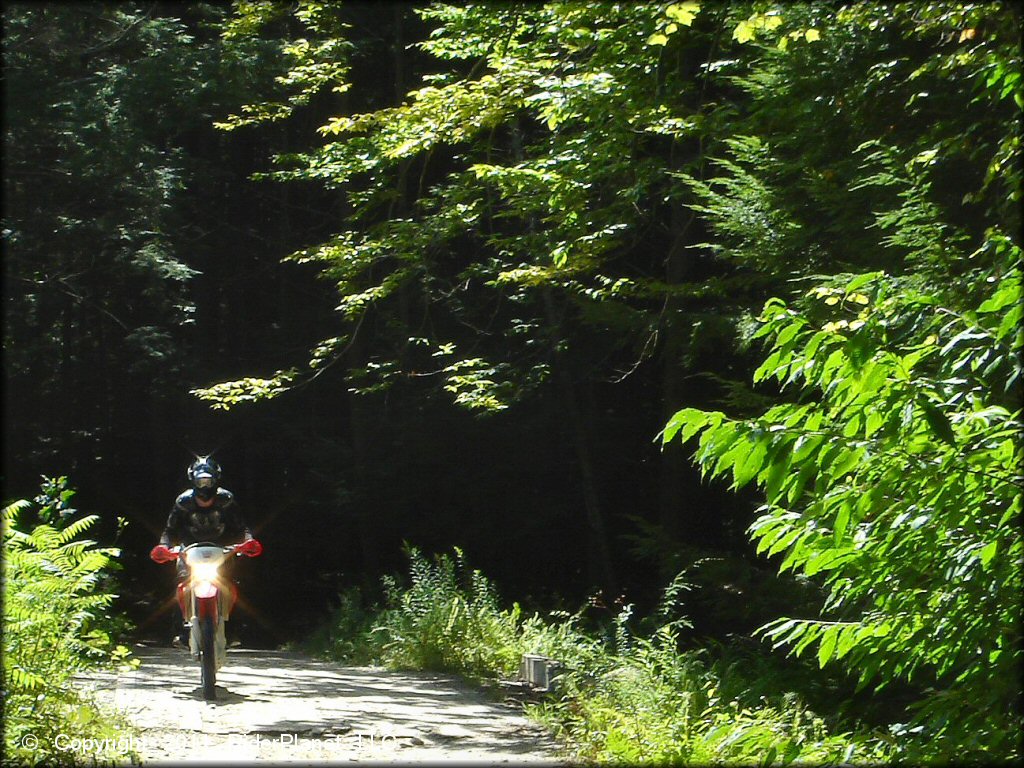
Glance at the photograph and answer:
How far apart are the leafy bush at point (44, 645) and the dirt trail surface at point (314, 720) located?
1.48ft

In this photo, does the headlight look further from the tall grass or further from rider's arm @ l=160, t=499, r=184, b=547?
the tall grass

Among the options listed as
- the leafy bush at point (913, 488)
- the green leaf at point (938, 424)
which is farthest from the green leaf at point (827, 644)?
the green leaf at point (938, 424)

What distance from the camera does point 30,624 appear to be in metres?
6.50

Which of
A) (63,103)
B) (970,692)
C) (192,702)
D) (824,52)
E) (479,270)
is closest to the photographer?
(970,692)

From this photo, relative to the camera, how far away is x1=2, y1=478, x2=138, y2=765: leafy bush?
19.7 ft

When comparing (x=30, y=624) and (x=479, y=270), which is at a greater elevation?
(x=479, y=270)

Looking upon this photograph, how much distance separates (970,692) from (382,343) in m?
19.6

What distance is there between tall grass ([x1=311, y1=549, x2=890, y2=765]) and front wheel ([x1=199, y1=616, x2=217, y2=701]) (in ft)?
7.99

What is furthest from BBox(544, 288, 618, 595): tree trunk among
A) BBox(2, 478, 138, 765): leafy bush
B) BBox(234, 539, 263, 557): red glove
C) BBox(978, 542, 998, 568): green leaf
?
BBox(978, 542, 998, 568): green leaf

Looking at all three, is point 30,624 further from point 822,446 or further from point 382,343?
point 382,343

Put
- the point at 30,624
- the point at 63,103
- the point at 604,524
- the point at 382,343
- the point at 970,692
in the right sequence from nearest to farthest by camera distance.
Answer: the point at 970,692 < the point at 30,624 < the point at 63,103 < the point at 604,524 < the point at 382,343

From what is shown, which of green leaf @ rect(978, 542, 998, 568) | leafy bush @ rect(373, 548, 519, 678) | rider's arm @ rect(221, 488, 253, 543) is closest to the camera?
green leaf @ rect(978, 542, 998, 568)

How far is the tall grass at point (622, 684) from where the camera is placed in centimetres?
639

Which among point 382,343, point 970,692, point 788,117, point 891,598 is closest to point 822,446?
point 891,598
